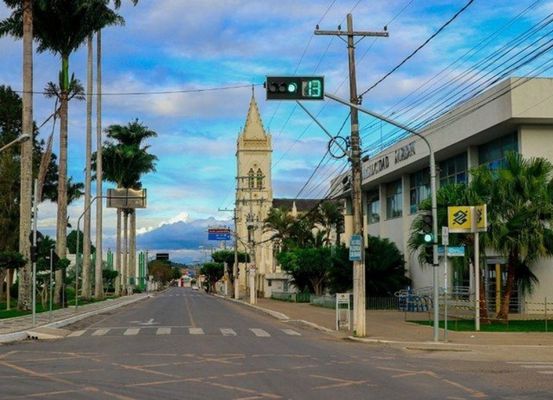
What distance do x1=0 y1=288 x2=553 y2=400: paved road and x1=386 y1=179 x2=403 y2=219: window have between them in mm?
34661

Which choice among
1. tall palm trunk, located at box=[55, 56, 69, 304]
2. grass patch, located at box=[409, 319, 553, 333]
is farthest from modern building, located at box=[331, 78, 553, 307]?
tall palm trunk, located at box=[55, 56, 69, 304]

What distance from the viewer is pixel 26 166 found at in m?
38.8

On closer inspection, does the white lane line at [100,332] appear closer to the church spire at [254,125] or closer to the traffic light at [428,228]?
the traffic light at [428,228]

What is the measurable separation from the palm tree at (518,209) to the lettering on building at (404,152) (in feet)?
61.4

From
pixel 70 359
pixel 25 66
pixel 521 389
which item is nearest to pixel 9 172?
pixel 25 66

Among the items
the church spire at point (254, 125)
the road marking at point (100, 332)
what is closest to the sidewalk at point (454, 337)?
the road marking at point (100, 332)

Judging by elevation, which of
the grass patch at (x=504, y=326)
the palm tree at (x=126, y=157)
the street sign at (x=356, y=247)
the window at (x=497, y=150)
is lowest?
the grass patch at (x=504, y=326)

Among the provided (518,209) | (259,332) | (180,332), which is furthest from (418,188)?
(180,332)

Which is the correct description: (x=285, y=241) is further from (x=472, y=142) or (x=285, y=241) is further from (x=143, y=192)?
(x=472, y=142)

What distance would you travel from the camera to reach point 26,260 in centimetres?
3722

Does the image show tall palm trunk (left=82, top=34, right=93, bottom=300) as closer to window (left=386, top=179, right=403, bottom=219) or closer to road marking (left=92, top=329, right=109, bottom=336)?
window (left=386, top=179, right=403, bottom=219)

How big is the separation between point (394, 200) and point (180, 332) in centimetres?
3451

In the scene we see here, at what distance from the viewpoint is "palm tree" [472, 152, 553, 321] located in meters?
28.5

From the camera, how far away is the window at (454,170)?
44781mm
